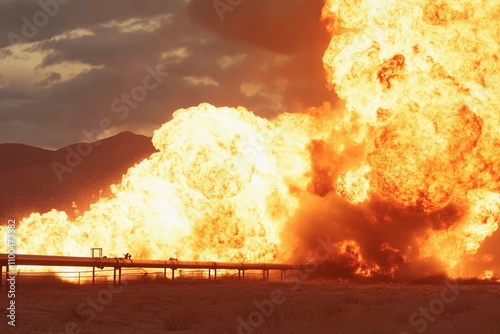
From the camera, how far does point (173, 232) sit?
74.2 metres

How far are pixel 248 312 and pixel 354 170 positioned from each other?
95.6ft

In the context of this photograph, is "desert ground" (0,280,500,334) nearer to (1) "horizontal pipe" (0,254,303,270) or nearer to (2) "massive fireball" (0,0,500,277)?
(1) "horizontal pipe" (0,254,303,270)

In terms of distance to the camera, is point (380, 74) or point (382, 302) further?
point (380, 74)

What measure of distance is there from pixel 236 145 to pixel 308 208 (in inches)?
448

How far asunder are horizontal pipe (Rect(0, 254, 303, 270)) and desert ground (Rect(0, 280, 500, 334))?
610 cm

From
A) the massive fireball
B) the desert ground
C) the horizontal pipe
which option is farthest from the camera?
the massive fireball

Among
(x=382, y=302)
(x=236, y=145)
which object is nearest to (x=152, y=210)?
(x=236, y=145)

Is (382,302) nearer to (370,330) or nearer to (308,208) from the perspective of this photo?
(370,330)

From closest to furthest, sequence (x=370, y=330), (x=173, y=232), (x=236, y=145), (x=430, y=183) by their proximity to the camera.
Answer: (x=370, y=330), (x=430, y=183), (x=236, y=145), (x=173, y=232)

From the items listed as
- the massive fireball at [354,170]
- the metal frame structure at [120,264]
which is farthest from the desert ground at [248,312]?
the massive fireball at [354,170]

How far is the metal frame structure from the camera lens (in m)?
55.6

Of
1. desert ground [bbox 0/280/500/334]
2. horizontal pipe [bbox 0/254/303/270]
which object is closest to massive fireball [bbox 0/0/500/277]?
horizontal pipe [bbox 0/254/303/270]

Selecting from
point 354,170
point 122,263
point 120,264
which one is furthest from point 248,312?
point 354,170

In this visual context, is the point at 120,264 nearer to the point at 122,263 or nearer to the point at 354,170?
the point at 122,263
